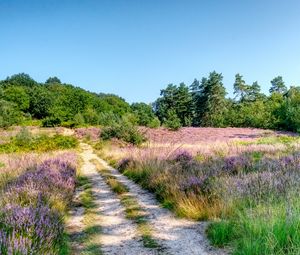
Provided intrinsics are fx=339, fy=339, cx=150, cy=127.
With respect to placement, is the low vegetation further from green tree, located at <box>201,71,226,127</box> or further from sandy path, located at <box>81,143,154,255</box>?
green tree, located at <box>201,71,226,127</box>

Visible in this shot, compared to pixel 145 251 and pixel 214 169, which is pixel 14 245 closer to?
pixel 145 251

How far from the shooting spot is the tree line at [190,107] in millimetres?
53875

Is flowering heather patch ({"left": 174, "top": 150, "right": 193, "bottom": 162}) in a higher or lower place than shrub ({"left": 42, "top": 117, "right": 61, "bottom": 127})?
lower

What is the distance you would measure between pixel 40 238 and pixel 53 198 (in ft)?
10.6

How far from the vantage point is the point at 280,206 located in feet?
17.8

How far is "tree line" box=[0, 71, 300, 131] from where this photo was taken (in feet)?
177

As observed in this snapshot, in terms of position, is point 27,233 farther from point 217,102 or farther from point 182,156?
point 217,102

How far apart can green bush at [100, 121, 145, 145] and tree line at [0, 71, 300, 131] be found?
22284 millimetres

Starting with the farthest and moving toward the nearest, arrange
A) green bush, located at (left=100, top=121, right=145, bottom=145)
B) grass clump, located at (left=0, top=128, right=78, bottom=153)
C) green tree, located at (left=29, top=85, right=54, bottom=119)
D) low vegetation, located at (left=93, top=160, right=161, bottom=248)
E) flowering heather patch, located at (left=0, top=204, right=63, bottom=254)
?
green tree, located at (left=29, top=85, right=54, bottom=119) → green bush, located at (left=100, top=121, right=145, bottom=145) → grass clump, located at (left=0, top=128, right=78, bottom=153) → low vegetation, located at (left=93, top=160, right=161, bottom=248) → flowering heather patch, located at (left=0, top=204, right=63, bottom=254)

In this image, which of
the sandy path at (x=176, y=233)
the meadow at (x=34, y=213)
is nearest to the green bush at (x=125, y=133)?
the meadow at (x=34, y=213)

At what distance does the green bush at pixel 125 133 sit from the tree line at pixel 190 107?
877 inches

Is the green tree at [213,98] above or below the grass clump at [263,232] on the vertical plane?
above

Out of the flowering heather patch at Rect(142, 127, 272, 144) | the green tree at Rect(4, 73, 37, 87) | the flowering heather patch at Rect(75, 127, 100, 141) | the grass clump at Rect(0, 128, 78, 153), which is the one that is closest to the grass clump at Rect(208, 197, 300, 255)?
the grass clump at Rect(0, 128, 78, 153)

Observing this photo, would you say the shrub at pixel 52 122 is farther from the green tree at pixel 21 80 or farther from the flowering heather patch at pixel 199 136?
the green tree at pixel 21 80
